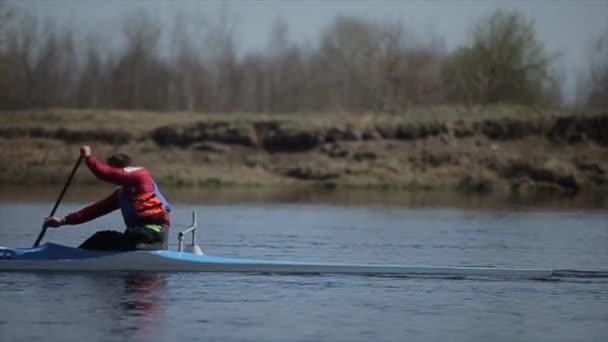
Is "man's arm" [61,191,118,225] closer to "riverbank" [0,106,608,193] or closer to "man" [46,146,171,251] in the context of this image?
"man" [46,146,171,251]

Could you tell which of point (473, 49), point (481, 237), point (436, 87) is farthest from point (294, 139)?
point (481, 237)

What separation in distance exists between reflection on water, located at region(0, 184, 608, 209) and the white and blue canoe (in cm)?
1859

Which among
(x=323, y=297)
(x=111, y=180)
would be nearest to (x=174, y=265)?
(x=111, y=180)

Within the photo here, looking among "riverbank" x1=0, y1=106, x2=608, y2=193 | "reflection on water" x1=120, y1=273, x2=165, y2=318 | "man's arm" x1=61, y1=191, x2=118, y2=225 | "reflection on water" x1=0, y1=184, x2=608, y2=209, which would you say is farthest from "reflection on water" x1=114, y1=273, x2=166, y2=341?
"riverbank" x1=0, y1=106, x2=608, y2=193

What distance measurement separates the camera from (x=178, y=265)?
20.0 metres

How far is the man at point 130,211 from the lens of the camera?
63.8 ft

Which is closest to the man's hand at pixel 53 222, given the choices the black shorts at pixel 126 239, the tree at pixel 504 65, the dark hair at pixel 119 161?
the black shorts at pixel 126 239

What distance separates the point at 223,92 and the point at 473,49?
2698cm

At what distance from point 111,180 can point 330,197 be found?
80.2 ft

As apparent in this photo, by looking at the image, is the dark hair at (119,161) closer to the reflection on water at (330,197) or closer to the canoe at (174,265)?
the canoe at (174,265)

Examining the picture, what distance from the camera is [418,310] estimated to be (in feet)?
57.2

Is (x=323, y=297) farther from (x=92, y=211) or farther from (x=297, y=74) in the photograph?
(x=297, y=74)

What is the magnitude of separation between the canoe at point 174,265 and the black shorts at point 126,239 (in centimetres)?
12

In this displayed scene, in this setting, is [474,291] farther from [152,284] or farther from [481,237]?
[481,237]
